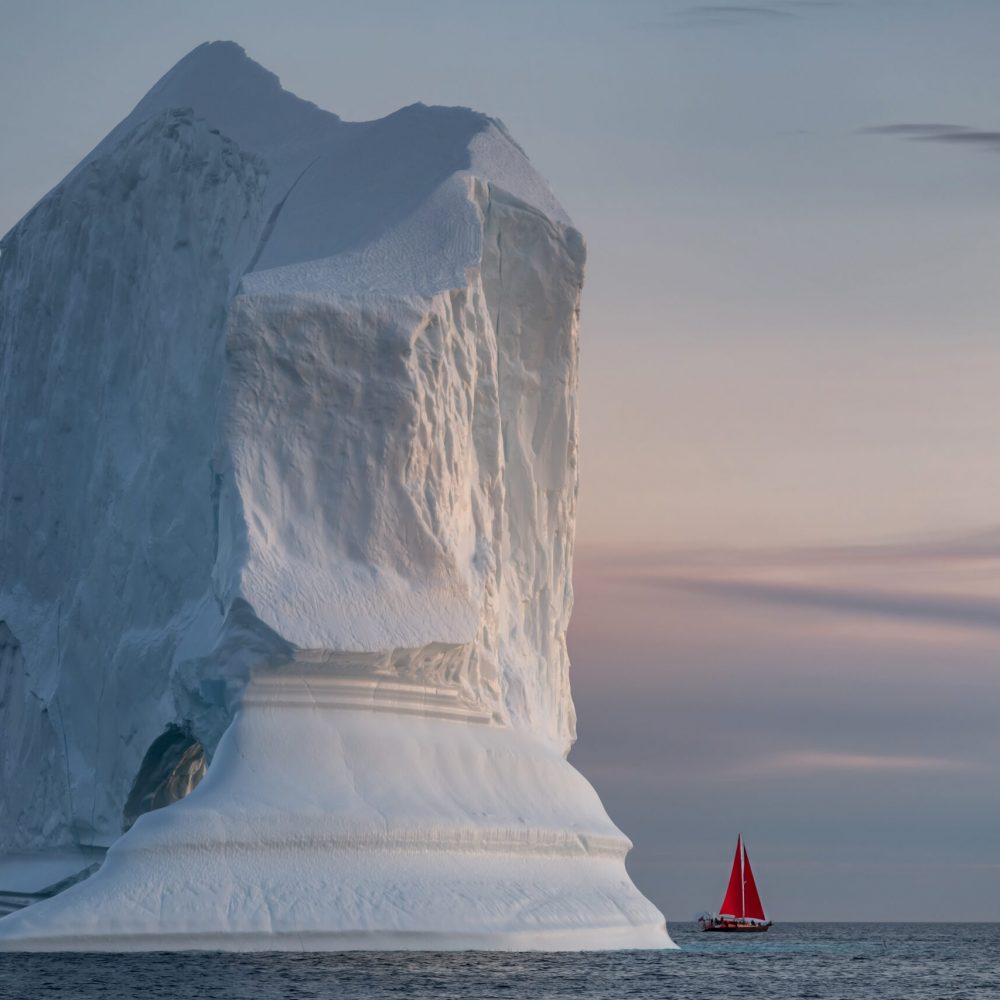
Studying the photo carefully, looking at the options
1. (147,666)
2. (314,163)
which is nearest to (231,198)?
(314,163)

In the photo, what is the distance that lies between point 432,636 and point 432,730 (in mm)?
1346

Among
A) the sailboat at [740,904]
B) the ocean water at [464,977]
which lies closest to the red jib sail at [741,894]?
the sailboat at [740,904]

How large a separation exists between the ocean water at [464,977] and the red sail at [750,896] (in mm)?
21442

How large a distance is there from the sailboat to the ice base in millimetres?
29908

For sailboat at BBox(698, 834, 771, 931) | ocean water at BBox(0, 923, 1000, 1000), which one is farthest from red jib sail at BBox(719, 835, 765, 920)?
ocean water at BBox(0, 923, 1000, 1000)

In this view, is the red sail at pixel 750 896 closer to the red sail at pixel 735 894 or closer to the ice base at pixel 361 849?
the red sail at pixel 735 894

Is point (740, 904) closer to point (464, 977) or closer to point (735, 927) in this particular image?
point (735, 927)

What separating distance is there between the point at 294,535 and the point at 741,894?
3473cm

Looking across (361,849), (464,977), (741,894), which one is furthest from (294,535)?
(741,894)

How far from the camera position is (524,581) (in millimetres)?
33156

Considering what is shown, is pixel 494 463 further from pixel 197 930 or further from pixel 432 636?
pixel 197 930

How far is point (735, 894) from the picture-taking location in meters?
59.7

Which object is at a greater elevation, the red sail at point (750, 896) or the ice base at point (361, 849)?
the red sail at point (750, 896)

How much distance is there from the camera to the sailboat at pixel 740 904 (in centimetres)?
5882
